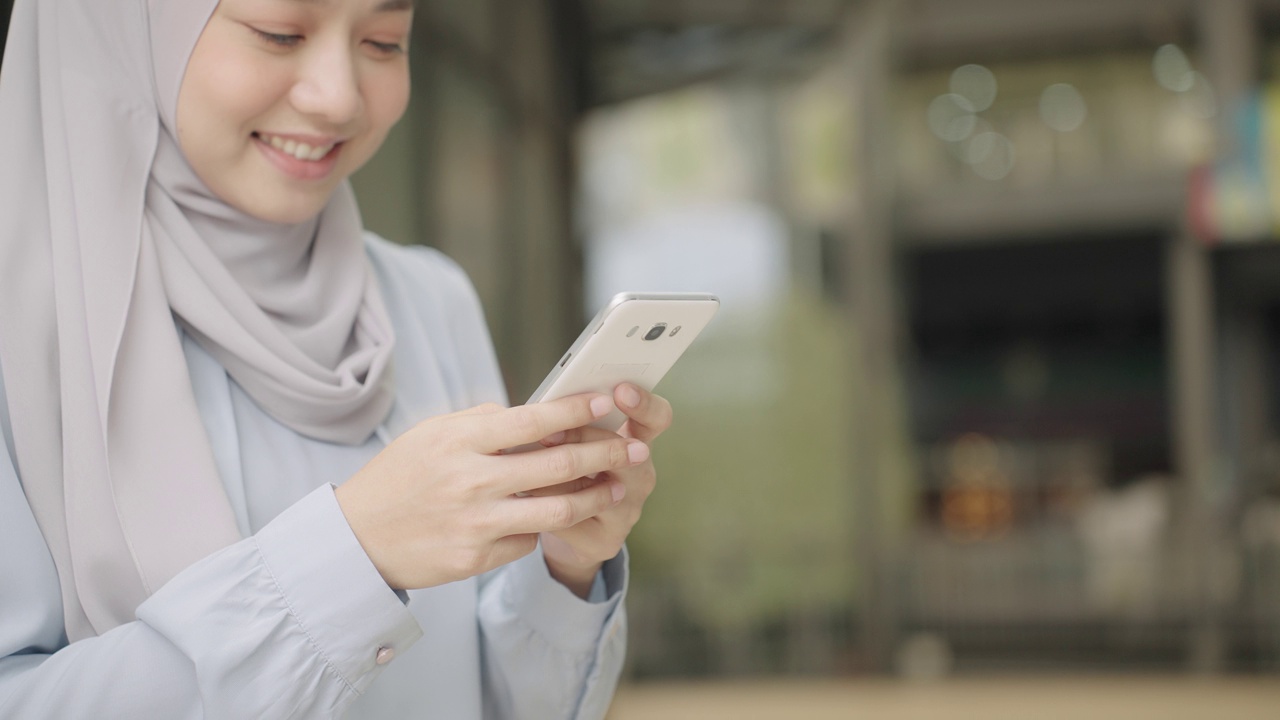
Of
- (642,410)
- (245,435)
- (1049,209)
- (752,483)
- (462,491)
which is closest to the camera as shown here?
(462,491)

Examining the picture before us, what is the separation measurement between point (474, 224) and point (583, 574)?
264 cm

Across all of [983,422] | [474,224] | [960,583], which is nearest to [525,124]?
[474,224]

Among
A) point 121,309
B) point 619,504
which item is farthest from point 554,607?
point 121,309

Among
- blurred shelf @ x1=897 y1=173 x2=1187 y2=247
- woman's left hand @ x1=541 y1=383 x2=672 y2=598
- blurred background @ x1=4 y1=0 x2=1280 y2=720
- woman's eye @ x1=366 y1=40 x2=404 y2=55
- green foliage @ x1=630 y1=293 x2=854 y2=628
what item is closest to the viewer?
woman's left hand @ x1=541 y1=383 x2=672 y2=598

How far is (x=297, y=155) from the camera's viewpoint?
3.28 feet

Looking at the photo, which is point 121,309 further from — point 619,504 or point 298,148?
point 619,504

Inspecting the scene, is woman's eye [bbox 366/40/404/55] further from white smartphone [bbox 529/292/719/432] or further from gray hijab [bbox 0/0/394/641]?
white smartphone [bbox 529/292/719/432]

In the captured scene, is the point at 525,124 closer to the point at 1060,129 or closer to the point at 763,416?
the point at 763,416

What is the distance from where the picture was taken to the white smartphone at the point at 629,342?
834 millimetres

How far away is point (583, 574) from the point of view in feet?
3.57

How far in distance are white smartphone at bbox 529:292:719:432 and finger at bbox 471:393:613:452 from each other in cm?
3

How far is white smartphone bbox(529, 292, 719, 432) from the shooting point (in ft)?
2.74

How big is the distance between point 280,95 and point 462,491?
→ 40cm

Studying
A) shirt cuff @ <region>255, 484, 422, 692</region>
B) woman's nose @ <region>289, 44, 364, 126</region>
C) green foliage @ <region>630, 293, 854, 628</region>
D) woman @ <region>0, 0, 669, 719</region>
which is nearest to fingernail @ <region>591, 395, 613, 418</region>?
woman @ <region>0, 0, 669, 719</region>
